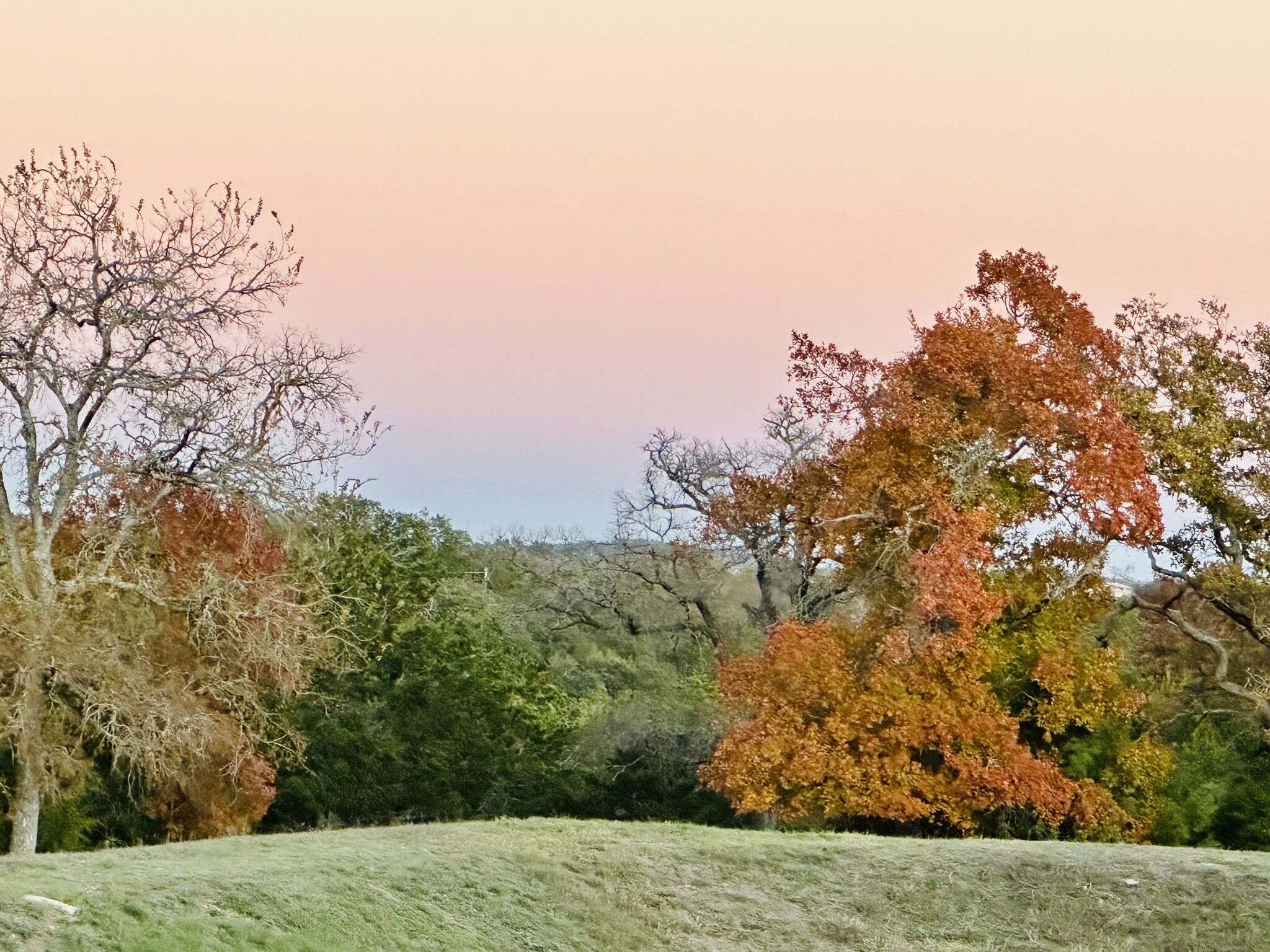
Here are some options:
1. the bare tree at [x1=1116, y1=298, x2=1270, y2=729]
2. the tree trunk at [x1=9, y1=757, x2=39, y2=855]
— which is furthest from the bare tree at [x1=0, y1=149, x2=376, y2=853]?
the bare tree at [x1=1116, y1=298, x2=1270, y2=729]

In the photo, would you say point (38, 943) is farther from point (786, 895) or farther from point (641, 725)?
point (641, 725)

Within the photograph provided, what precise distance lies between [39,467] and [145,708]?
4169 millimetres

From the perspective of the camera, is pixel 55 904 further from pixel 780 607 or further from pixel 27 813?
pixel 780 607

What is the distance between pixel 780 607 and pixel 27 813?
17.4m

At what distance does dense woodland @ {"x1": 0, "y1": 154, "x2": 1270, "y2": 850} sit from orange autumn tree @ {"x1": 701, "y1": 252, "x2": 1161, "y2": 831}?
0.21ft

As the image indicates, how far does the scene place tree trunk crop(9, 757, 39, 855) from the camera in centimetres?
2302

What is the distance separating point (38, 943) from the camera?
1269 cm

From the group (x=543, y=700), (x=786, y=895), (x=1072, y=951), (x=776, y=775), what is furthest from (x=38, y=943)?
(x=543, y=700)

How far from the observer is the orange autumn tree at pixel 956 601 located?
2611 cm

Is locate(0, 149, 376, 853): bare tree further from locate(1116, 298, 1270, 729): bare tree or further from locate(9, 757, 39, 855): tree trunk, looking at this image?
locate(1116, 298, 1270, 729): bare tree

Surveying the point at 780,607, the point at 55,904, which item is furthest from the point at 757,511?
the point at 55,904

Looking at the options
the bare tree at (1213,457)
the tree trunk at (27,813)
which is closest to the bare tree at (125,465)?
the tree trunk at (27,813)

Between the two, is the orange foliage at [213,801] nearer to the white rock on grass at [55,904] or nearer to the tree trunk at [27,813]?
the tree trunk at [27,813]

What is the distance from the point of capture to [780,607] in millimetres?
35094
